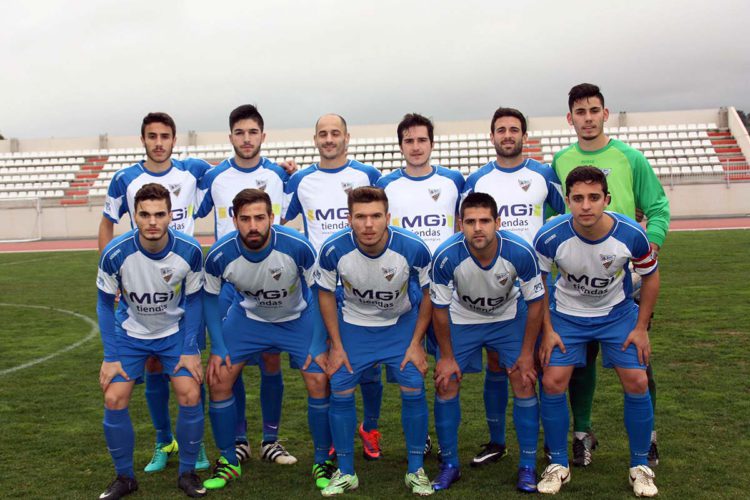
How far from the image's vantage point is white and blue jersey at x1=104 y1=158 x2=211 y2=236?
15.5 ft

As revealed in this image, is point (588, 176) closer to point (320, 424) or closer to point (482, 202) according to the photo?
point (482, 202)

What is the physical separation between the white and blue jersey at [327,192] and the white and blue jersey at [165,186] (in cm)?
73

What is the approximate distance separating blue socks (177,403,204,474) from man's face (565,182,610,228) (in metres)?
2.34

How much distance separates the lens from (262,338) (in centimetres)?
417

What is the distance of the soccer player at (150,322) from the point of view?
3.83 m

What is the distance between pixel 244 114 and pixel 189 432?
2081mm

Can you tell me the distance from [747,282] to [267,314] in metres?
8.67

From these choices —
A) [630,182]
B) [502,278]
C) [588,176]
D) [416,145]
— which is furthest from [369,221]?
[630,182]

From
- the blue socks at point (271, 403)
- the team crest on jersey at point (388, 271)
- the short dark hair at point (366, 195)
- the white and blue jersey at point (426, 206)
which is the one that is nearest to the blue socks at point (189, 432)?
the blue socks at point (271, 403)

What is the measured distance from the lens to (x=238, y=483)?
4020mm

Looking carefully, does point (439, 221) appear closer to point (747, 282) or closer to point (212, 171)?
point (212, 171)

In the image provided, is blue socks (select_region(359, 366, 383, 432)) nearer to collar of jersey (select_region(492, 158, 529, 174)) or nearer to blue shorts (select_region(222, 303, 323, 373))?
blue shorts (select_region(222, 303, 323, 373))

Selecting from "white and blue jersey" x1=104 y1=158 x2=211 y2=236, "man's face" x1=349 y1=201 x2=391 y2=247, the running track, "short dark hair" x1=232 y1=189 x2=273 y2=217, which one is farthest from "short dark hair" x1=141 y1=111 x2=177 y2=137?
the running track

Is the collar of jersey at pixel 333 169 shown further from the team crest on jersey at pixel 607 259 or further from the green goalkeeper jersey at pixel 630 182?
the team crest on jersey at pixel 607 259
